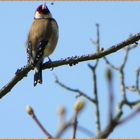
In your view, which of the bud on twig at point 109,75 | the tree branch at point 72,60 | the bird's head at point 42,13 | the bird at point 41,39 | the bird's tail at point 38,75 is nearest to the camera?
the bud on twig at point 109,75

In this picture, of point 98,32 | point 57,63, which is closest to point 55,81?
point 98,32

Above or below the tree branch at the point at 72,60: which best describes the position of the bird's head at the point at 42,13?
below

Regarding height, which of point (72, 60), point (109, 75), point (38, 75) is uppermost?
point (109, 75)

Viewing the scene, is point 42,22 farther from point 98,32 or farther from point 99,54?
point 99,54

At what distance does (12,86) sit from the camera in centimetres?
279

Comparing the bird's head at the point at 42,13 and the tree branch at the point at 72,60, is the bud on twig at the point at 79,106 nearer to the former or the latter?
the tree branch at the point at 72,60

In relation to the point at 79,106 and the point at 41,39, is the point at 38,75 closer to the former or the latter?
the point at 41,39

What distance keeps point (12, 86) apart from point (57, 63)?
31 centimetres

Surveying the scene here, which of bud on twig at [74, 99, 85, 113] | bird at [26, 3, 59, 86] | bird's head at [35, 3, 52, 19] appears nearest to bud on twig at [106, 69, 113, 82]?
bud on twig at [74, 99, 85, 113]

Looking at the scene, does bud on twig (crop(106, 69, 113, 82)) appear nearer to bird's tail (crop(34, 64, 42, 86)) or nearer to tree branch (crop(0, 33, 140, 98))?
tree branch (crop(0, 33, 140, 98))

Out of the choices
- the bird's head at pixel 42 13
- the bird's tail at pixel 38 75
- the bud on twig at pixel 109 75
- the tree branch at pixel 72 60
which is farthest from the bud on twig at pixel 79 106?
the bird's head at pixel 42 13

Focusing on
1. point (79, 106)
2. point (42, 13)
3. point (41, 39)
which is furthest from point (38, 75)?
point (79, 106)

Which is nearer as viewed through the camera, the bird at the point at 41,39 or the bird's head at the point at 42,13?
the bird at the point at 41,39

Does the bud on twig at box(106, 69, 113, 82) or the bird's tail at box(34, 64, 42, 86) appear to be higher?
the bud on twig at box(106, 69, 113, 82)
